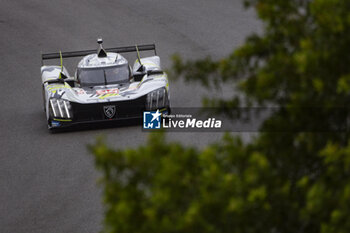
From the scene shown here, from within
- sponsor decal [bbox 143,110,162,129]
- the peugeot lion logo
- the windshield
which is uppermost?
the windshield

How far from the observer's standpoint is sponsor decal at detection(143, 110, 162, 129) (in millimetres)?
14227

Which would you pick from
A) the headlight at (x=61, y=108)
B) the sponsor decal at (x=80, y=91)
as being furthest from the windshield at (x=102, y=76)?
the headlight at (x=61, y=108)

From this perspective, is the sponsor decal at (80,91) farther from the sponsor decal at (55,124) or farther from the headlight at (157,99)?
the headlight at (157,99)

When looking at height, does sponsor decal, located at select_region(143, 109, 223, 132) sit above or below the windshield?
below

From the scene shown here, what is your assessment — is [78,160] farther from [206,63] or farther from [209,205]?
[209,205]

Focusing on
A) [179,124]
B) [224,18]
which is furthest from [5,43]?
[179,124]

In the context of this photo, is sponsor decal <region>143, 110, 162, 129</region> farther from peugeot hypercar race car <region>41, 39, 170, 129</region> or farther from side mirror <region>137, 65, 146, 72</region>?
side mirror <region>137, 65, 146, 72</region>

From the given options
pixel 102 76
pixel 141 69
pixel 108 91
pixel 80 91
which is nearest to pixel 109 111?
pixel 108 91

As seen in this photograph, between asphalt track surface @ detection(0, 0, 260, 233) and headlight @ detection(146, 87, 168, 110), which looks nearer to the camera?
asphalt track surface @ detection(0, 0, 260, 233)

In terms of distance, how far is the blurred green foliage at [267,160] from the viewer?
388 centimetres

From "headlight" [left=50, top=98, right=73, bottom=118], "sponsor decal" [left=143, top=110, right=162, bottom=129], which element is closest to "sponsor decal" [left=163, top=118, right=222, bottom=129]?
"sponsor decal" [left=143, top=110, right=162, bottom=129]

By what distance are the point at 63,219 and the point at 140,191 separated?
6.16 m

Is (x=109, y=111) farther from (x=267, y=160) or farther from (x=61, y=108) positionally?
(x=267, y=160)

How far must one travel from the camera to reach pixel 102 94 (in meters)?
14.4
